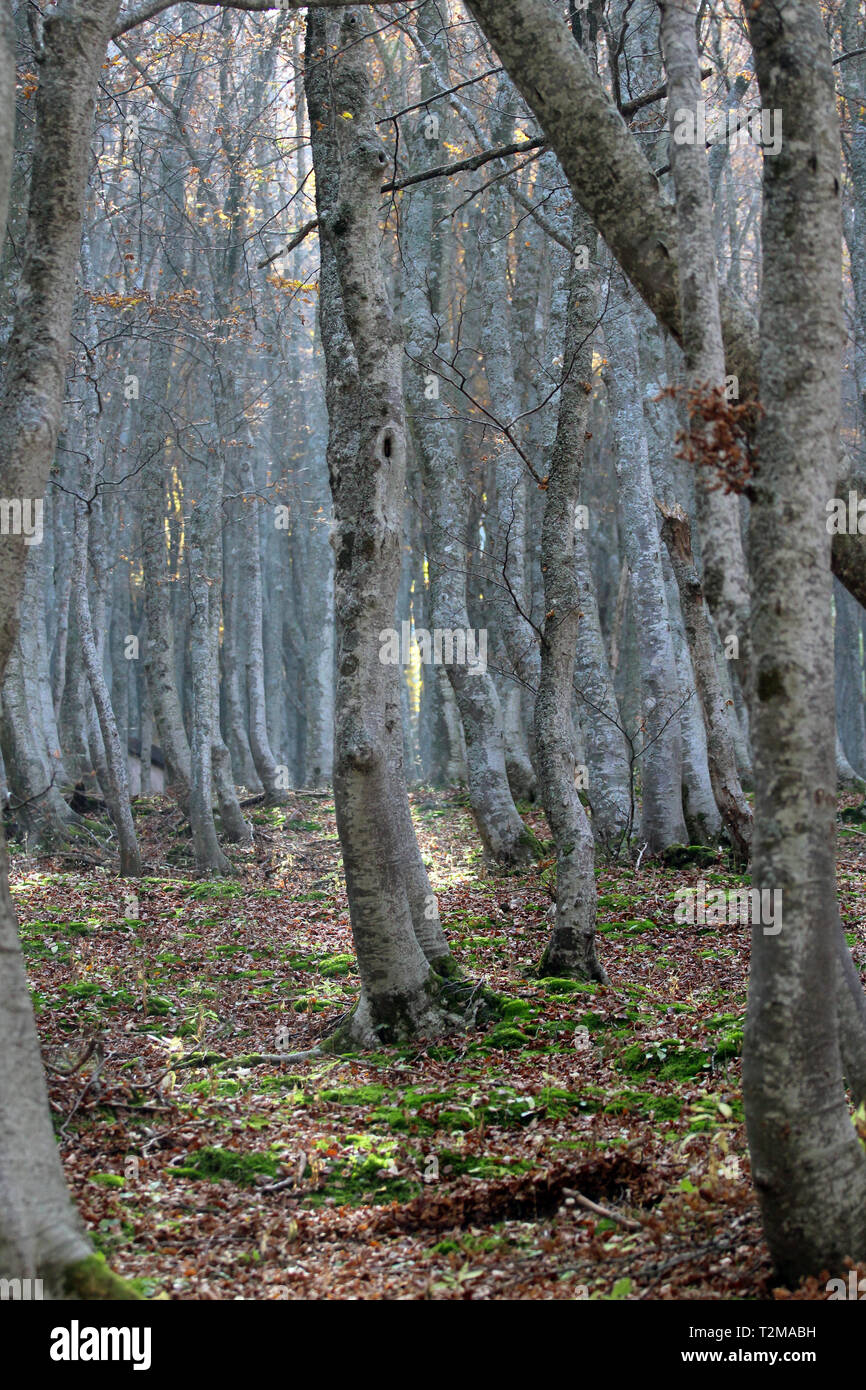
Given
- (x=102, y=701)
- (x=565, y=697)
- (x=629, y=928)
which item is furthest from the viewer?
(x=102, y=701)

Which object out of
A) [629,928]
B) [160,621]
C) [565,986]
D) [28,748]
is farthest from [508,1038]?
[160,621]

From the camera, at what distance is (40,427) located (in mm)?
4496

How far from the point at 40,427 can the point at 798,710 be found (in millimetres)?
3303

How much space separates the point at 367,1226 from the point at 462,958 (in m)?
3.98

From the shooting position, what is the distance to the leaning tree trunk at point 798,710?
3.33 meters

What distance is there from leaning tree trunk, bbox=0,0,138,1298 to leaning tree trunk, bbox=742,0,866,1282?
213 cm

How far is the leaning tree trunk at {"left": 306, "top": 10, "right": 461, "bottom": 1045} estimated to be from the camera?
6.45m

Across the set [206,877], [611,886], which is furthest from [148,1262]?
[206,877]

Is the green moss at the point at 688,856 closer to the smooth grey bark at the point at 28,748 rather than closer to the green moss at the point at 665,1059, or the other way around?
the green moss at the point at 665,1059

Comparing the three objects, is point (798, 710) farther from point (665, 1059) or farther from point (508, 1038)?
point (508, 1038)

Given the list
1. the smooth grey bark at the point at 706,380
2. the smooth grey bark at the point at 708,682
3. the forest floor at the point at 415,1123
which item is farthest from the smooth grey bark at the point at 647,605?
the smooth grey bark at the point at 706,380

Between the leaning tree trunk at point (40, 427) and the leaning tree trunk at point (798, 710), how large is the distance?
2.13 m

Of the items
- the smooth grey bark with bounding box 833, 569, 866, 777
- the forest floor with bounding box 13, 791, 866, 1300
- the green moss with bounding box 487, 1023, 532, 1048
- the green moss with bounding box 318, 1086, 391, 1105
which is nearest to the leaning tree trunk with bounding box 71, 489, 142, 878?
the forest floor with bounding box 13, 791, 866, 1300

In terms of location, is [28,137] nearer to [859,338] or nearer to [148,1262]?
[859,338]
